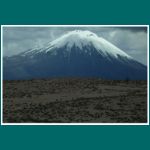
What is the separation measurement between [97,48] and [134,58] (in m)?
1.01

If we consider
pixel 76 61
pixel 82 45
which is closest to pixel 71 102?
pixel 76 61

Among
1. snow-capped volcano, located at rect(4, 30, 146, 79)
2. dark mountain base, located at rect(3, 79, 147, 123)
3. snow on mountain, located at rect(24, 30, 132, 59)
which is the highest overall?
snow on mountain, located at rect(24, 30, 132, 59)

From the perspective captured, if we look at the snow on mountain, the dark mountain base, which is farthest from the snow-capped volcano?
the dark mountain base

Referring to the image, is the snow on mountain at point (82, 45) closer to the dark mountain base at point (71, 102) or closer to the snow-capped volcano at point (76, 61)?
the snow-capped volcano at point (76, 61)

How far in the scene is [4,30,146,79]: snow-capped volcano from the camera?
664 inches

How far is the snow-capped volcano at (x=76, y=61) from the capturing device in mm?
16875

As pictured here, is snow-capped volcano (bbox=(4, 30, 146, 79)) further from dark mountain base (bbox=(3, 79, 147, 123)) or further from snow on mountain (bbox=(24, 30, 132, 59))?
dark mountain base (bbox=(3, 79, 147, 123))

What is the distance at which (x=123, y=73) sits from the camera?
17.1 metres

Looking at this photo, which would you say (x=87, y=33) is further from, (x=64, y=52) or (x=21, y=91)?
(x=21, y=91)

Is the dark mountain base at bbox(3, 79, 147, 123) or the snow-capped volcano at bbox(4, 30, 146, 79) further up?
the snow-capped volcano at bbox(4, 30, 146, 79)

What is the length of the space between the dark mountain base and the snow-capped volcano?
0.76 ft

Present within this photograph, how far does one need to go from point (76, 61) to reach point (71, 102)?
1103mm

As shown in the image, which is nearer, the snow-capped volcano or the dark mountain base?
the dark mountain base

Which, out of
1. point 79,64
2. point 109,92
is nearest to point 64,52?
point 79,64
